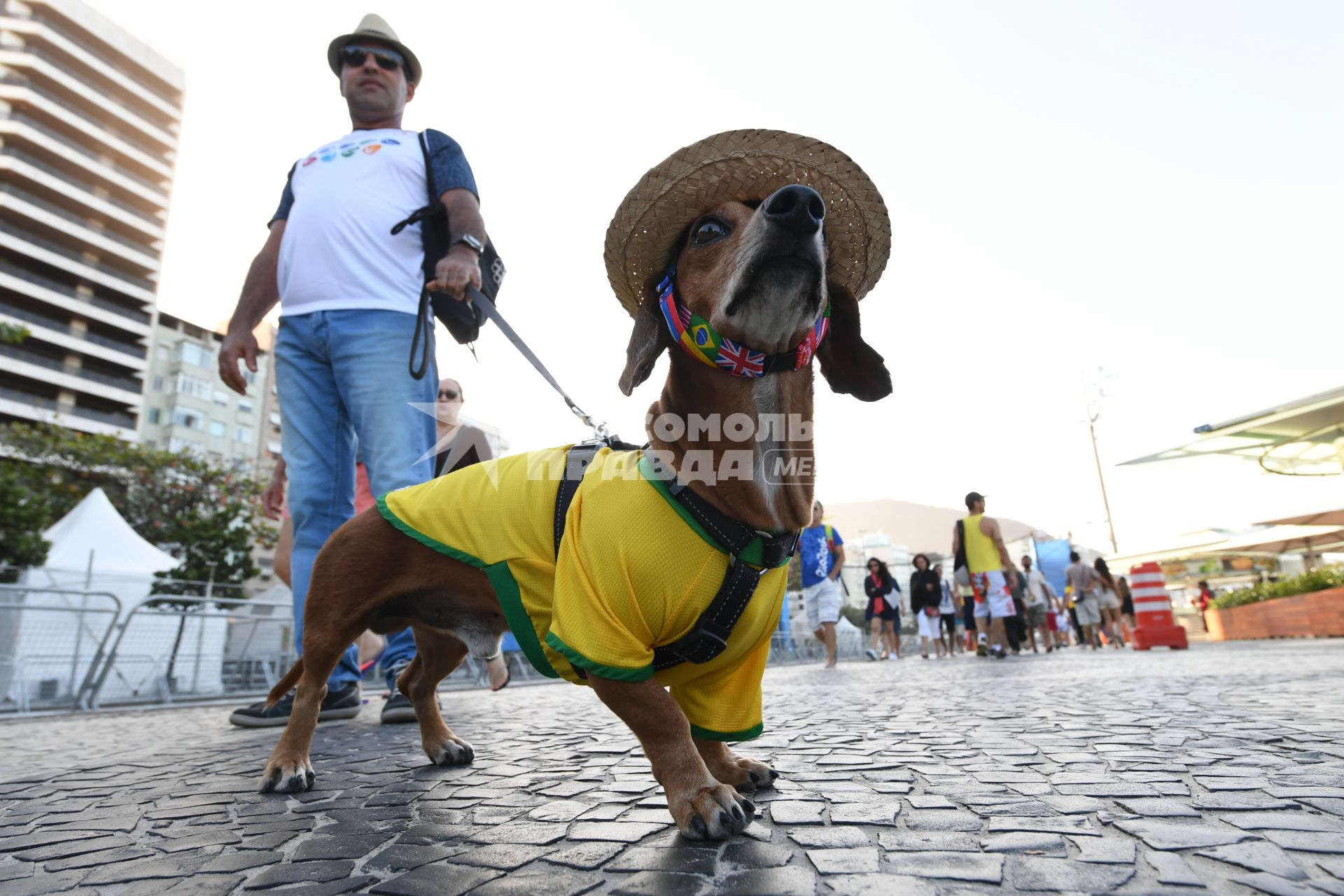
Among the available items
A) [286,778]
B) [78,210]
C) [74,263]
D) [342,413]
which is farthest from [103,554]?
[78,210]

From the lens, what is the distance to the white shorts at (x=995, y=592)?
10.3 meters

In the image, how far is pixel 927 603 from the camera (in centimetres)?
1449

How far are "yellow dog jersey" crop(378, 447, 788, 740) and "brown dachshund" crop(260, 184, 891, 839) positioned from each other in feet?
0.09

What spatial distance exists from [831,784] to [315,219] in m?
3.36

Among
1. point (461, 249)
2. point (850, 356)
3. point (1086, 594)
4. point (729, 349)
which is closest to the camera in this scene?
point (729, 349)

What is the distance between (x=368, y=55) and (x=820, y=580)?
7529 mm

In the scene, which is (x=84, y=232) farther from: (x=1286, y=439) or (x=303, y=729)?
(x=303, y=729)

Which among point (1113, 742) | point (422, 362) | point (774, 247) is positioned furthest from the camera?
point (422, 362)

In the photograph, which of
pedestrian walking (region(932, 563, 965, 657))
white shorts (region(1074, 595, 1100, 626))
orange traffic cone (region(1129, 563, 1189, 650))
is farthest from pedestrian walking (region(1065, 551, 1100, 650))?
orange traffic cone (region(1129, 563, 1189, 650))

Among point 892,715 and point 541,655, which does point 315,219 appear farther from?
point 892,715

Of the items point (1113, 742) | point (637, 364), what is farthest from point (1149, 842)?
point (637, 364)

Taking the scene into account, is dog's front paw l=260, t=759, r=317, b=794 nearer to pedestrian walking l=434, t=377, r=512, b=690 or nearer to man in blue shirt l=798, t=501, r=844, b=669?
pedestrian walking l=434, t=377, r=512, b=690

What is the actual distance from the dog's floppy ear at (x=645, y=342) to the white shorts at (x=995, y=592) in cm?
905

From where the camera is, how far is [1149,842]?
151 centimetres
